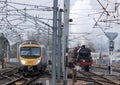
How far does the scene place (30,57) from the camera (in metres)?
36.9

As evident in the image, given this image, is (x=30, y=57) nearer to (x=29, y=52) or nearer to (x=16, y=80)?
(x=29, y=52)

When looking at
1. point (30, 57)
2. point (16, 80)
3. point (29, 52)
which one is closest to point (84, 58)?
point (29, 52)

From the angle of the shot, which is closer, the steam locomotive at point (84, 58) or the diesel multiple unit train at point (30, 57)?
the diesel multiple unit train at point (30, 57)

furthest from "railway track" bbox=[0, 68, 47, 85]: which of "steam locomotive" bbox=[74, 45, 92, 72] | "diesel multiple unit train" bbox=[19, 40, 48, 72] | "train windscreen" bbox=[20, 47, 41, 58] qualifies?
"steam locomotive" bbox=[74, 45, 92, 72]

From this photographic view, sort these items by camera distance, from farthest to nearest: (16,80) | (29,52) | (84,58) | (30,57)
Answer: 1. (84,58)
2. (29,52)
3. (30,57)
4. (16,80)

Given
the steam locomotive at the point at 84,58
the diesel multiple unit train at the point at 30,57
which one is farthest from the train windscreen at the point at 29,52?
the steam locomotive at the point at 84,58

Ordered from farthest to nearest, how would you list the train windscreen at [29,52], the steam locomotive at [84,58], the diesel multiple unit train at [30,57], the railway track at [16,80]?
→ the steam locomotive at [84,58] → the train windscreen at [29,52] → the diesel multiple unit train at [30,57] → the railway track at [16,80]

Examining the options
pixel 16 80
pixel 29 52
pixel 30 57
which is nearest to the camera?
pixel 16 80

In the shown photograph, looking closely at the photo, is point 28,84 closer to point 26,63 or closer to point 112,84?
point 112,84

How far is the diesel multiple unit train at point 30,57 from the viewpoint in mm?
36578

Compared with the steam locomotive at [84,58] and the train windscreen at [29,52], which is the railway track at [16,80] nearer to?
the train windscreen at [29,52]

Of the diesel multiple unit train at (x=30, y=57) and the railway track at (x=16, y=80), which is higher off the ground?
the diesel multiple unit train at (x=30, y=57)

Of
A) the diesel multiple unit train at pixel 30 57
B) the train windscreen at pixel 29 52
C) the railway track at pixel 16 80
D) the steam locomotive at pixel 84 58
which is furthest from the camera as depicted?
the steam locomotive at pixel 84 58

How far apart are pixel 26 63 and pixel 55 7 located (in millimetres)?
19523
